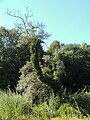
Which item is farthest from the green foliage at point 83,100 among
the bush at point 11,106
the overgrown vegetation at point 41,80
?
the bush at point 11,106

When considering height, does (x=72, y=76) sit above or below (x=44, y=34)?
below

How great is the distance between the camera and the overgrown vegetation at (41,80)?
39.4 feet

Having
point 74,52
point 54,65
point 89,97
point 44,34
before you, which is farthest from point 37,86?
point 44,34

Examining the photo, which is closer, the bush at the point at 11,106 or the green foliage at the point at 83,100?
the bush at the point at 11,106

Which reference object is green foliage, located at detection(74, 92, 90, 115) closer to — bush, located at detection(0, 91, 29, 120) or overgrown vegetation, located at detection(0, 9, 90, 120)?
overgrown vegetation, located at detection(0, 9, 90, 120)

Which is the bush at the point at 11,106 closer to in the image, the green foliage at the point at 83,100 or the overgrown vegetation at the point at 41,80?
the overgrown vegetation at the point at 41,80

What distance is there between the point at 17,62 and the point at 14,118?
20.8 m

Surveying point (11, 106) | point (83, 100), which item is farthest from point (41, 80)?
point (11, 106)

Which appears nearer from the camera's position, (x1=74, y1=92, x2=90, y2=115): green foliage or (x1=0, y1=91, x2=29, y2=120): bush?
(x1=0, y1=91, x2=29, y2=120): bush

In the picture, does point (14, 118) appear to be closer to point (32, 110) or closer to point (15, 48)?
point (32, 110)

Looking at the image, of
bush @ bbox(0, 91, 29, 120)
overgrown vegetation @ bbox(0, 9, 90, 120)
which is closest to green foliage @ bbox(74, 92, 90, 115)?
overgrown vegetation @ bbox(0, 9, 90, 120)

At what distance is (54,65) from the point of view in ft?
70.3

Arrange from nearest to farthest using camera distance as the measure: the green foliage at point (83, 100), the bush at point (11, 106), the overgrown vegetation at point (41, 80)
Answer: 1. the bush at point (11, 106)
2. the overgrown vegetation at point (41, 80)
3. the green foliage at point (83, 100)

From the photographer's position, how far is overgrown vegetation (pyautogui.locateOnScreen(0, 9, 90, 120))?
12008 mm
